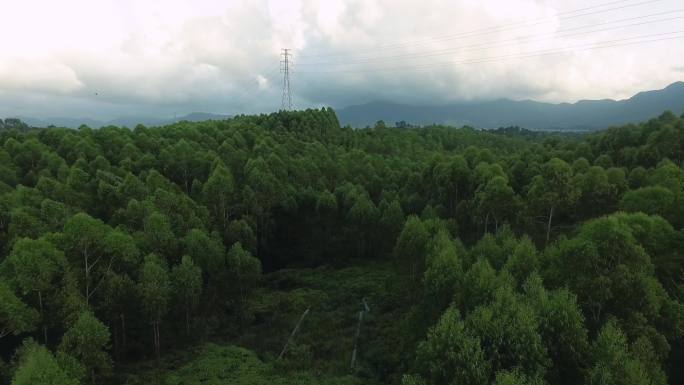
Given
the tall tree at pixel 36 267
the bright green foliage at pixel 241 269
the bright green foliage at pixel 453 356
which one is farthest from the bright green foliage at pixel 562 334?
the tall tree at pixel 36 267

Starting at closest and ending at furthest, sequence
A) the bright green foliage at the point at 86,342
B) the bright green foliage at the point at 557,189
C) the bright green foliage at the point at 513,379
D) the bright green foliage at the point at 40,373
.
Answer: the bright green foliage at the point at 513,379, the bright green foliage at the point at 40,373, the bright green foliage at the point at 86,342, the bright green foliage at the point at 557,189

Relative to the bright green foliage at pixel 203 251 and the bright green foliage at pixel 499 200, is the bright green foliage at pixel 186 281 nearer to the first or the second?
the bright green foliage at pixel 203 251

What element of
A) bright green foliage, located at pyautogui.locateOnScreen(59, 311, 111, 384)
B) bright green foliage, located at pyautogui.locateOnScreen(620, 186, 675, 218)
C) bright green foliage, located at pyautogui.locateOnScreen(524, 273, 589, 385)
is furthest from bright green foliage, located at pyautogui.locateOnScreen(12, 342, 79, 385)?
bright green foliage, located at pyautogui.locateOnScreen(620, 186, 675, 218)

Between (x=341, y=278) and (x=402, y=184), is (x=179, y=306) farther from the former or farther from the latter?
(x=402, y=184)

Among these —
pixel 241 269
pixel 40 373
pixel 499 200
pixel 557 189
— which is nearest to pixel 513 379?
pixel 40 373

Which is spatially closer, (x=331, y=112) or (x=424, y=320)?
(x=424, y=320)

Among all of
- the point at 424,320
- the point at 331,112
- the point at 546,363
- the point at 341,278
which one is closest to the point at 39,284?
the point at 424,320
